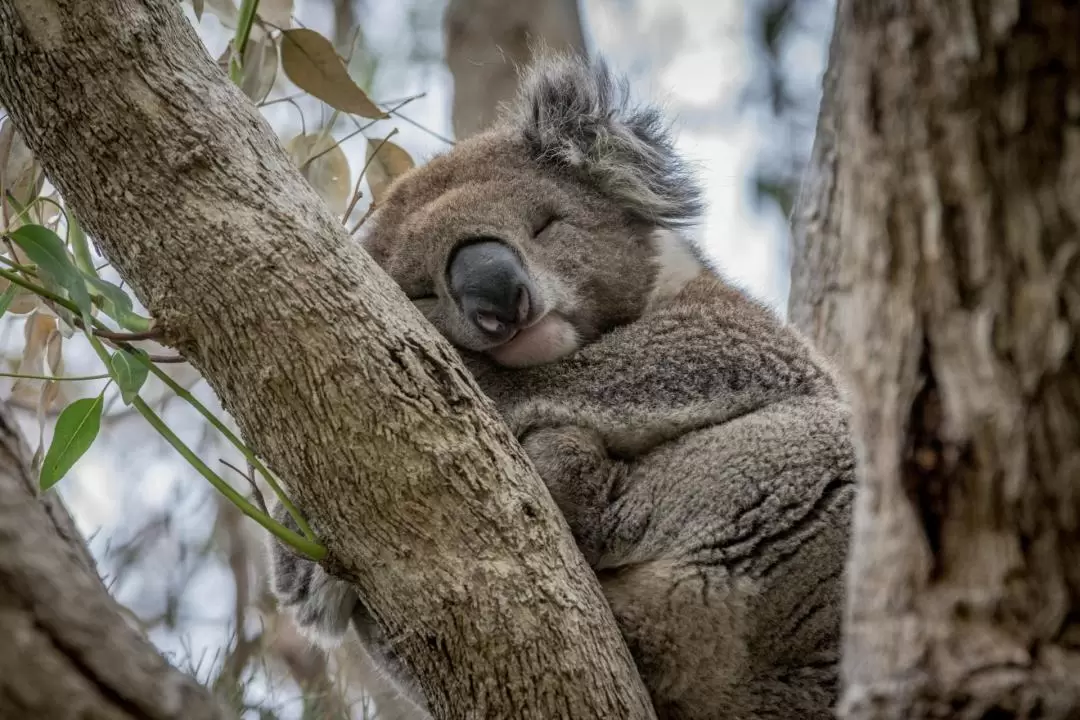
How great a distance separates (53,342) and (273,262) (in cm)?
117

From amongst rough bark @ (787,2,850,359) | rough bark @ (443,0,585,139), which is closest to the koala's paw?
rough bark @ (787,2,850,359)

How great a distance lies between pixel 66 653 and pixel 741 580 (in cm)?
152

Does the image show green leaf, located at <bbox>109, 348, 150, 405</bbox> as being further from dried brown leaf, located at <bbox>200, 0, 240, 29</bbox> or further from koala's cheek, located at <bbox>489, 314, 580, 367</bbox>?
dried brown leaf, located at <bbox>200, 0, 240, 29</bbox>

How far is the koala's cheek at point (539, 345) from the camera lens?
2627 millimetres

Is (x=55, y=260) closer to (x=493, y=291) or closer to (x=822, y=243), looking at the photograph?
(x=493, y=291)

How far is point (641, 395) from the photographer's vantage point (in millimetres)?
2549

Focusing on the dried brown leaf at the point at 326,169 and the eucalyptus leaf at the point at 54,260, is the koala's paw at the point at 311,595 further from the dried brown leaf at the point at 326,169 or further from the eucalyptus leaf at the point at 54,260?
the dried brown leaf at the point at 326,169

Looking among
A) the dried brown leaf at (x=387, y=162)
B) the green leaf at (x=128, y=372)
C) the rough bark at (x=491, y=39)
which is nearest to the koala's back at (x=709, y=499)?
the green leaf at (x=128, y=372)

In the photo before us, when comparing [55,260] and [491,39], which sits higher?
[491,39]

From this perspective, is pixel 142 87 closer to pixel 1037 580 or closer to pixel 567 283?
pixel 567 283

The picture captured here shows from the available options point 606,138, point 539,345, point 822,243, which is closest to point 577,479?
point 539,345

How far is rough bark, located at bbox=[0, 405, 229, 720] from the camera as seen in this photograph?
102 cm

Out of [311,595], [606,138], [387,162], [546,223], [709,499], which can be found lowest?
[311,595]

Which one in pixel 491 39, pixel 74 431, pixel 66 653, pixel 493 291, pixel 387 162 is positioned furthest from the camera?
pixel 491 39
